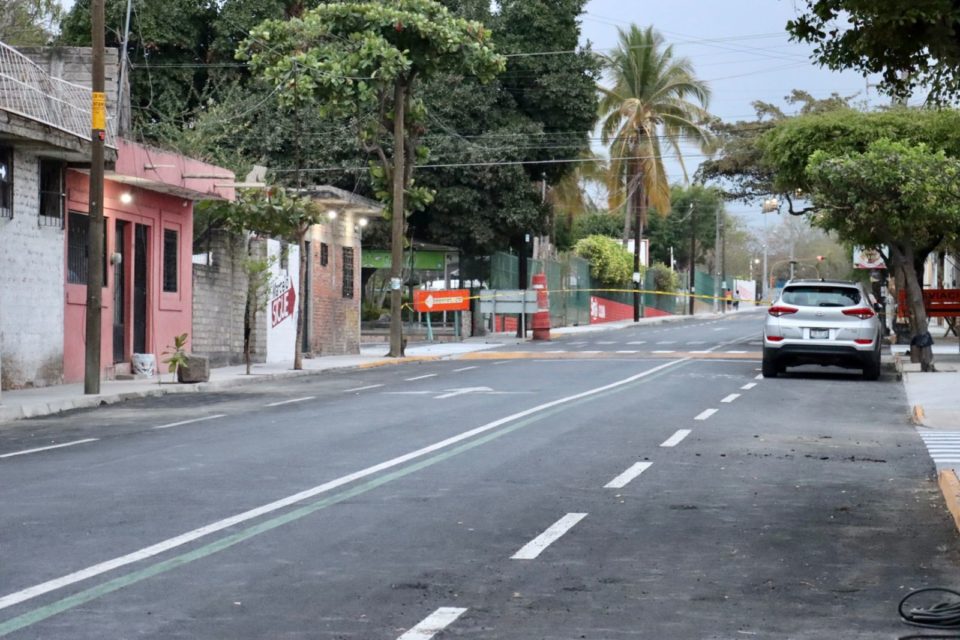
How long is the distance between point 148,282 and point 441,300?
66.7 feet

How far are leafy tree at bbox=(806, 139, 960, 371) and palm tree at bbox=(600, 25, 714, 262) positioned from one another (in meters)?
30.6

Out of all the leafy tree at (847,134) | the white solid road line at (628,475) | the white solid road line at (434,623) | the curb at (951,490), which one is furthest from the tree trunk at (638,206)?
the white solid road line at (434,623)

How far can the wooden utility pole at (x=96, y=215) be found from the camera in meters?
22.5

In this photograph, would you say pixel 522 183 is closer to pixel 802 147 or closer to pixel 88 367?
pixel 802 147

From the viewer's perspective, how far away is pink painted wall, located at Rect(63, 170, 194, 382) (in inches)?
1058

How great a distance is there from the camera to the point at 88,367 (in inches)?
893

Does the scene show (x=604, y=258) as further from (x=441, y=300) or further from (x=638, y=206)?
(x=441, y=300)

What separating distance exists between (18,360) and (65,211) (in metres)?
3.39

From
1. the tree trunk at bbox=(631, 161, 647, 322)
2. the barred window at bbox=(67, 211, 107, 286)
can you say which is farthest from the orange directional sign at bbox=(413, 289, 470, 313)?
the barred window at bbox=(67, 211, 107, 286)

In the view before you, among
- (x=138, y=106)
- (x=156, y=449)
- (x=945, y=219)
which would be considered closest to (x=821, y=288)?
(x=945, y=219)

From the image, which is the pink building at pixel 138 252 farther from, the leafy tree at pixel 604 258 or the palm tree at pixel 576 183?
the leafy tree at pixel 604 258

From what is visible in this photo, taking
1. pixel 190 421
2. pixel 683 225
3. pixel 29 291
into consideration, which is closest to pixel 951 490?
pixel 190 421

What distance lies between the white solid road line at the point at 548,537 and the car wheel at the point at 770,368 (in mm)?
17480

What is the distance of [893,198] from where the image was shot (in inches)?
1137
